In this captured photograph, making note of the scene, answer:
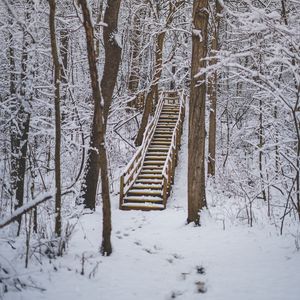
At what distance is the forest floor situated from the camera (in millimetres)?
3992

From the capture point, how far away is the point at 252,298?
3.86 metres

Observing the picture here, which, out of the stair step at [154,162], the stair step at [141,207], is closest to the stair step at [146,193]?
the stair step at [141,207]

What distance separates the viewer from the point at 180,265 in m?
4.94

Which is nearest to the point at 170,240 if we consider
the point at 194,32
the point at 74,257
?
the point at 74,257

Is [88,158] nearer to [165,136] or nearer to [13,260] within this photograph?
[13,260]

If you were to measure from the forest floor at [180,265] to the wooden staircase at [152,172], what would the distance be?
2.88m

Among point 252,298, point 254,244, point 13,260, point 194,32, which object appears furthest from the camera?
point 194,32

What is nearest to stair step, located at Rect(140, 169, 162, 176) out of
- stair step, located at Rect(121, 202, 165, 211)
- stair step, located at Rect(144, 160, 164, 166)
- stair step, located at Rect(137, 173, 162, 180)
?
stair step, located at Rect(137, 173, 162, 180)

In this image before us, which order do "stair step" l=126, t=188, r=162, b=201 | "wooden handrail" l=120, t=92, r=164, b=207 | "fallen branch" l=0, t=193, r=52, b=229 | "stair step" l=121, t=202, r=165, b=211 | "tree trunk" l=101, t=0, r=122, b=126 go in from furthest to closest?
1. "stair step" l=126, t=188, r=162, b=201
2. "wooden handrail" l=120, t=92, r=164, b=207
3. "stair step" l=121, t=202, r=165, b=211
4. "tree trunk" l=101, t=0, r=122, b=126
5. "fallen branch" l=0, t=193, r=52, b=229

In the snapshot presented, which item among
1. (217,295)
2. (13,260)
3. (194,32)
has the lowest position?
(217,295)

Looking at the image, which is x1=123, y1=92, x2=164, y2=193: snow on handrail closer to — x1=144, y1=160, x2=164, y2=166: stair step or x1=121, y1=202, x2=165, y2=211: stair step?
x1=144, y1=160, x2=164, y2=166: stair step

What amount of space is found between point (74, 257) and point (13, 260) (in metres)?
0.88

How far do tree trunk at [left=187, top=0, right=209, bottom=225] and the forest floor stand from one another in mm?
496

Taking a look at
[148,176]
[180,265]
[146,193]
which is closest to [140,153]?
[148,176]
